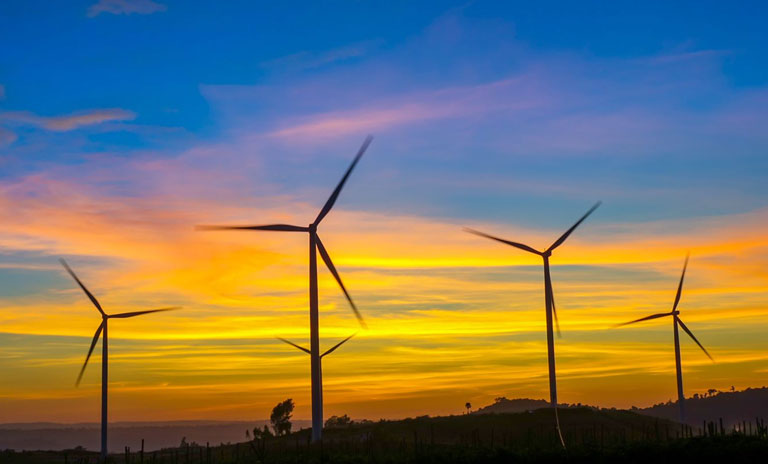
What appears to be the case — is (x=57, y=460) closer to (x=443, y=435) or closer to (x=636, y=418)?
(x=443, y=435)

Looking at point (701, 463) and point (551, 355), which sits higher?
point (551, 355)

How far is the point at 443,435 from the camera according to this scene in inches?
6127

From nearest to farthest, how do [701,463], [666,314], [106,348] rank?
[701,463] → [106,348] → [666,314]

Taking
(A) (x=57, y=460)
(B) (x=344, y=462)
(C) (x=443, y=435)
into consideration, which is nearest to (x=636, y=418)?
(C) (x=443, y=435)

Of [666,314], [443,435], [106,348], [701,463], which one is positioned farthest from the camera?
[666,314]

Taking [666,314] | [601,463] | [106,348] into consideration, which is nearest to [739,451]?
[601,463]

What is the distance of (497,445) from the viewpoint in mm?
123812

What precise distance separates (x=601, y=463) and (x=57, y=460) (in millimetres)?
84072

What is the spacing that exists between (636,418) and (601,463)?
239 ft

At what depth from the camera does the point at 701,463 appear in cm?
10238

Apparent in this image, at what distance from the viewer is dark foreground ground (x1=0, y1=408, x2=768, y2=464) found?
105688 mm

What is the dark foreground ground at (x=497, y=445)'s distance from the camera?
347 feet

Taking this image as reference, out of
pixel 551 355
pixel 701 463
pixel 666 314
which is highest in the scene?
pixel 666 314

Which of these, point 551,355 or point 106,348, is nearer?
point 551,355
